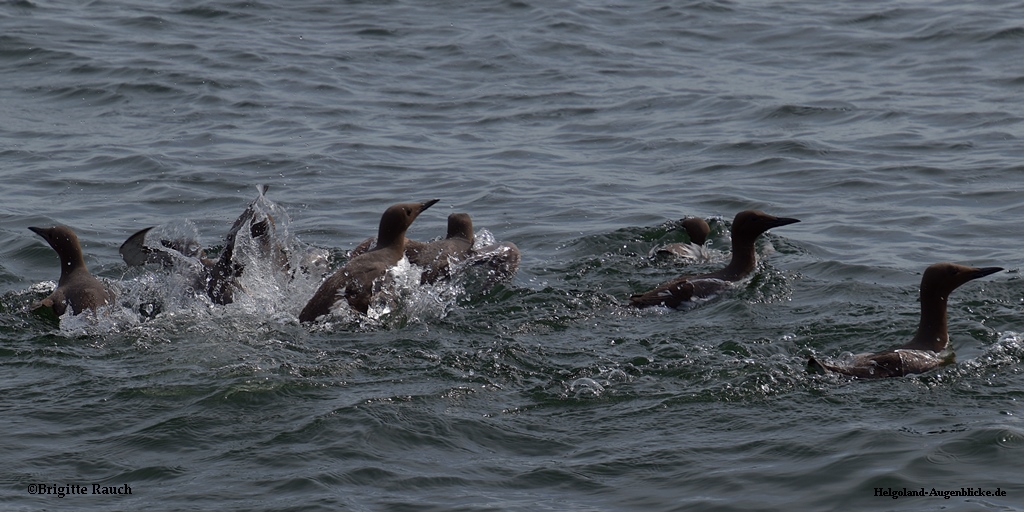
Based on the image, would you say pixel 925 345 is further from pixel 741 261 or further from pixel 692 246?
pixel 692 246

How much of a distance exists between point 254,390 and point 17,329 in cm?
240

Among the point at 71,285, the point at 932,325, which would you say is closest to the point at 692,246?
the point at 932,325

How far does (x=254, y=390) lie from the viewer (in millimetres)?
8367

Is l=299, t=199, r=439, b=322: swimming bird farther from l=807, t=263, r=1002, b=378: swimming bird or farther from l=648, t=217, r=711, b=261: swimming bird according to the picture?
l=807, t=263, r=1002, b=378: swimming bird

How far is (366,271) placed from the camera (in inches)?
418

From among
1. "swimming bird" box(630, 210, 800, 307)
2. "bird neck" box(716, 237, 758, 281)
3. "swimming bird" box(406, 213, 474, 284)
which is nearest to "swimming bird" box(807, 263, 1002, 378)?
"swimming bird" box(630, 210, 800, 307)

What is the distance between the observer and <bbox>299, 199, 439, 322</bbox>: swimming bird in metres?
10.3

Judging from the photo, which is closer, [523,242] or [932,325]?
[932,325]

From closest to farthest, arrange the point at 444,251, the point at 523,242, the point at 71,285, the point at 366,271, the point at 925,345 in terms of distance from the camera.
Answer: the point at 925,345, the point at 71,285, the point at 366,271, the point at 444,251, the point at 523,242

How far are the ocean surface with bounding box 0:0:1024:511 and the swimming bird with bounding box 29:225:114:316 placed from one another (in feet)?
0.47

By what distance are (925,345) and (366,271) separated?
409cm

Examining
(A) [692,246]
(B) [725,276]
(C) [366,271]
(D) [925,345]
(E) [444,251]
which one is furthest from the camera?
(A) [692,246]

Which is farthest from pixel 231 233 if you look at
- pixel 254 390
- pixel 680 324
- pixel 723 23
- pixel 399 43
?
pixel 723 23

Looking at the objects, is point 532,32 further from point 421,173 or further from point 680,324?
point 680,324
